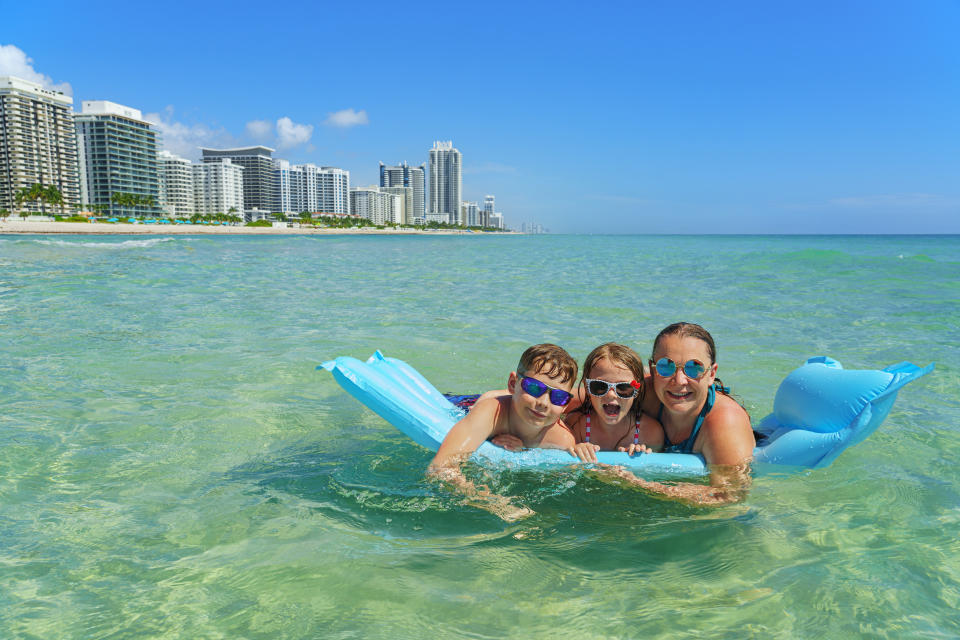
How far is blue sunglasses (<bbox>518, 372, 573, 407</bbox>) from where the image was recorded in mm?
2723

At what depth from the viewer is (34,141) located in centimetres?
8750

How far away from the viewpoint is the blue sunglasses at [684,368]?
2.65 meters

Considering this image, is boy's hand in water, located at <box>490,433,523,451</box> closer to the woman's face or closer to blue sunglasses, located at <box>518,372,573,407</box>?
blue sunglasses, located at <box>518,372,573,407</box>

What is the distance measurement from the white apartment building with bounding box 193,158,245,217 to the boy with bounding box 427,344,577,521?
129 m

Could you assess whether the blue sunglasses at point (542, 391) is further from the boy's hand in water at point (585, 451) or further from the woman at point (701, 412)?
the woman at point (701, 412)

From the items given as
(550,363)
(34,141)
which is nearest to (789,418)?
(550,363)

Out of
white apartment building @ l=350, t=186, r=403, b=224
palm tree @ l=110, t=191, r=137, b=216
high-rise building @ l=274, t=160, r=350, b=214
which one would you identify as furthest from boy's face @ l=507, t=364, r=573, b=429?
white apartment building @ l=350, t=186, r=403, b=224

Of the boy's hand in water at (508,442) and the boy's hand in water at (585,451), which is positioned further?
the boy's hand in water at (508,442)

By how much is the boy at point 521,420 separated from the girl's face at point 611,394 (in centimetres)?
11

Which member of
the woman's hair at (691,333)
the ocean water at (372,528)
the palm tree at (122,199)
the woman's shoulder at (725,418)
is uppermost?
the palm tree at (122,199)

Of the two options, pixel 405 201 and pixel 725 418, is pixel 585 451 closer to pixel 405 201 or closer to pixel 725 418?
pixel 725 418

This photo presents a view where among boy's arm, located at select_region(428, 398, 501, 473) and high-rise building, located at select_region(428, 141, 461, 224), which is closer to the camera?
boy's arm, located at select_region(428, 398, 501, 473)

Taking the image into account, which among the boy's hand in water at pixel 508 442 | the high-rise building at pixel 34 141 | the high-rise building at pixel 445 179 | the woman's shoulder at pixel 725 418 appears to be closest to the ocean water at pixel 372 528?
the boy's hand in water at pixel 508 442

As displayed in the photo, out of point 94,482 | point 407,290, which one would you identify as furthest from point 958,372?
point 407,290
